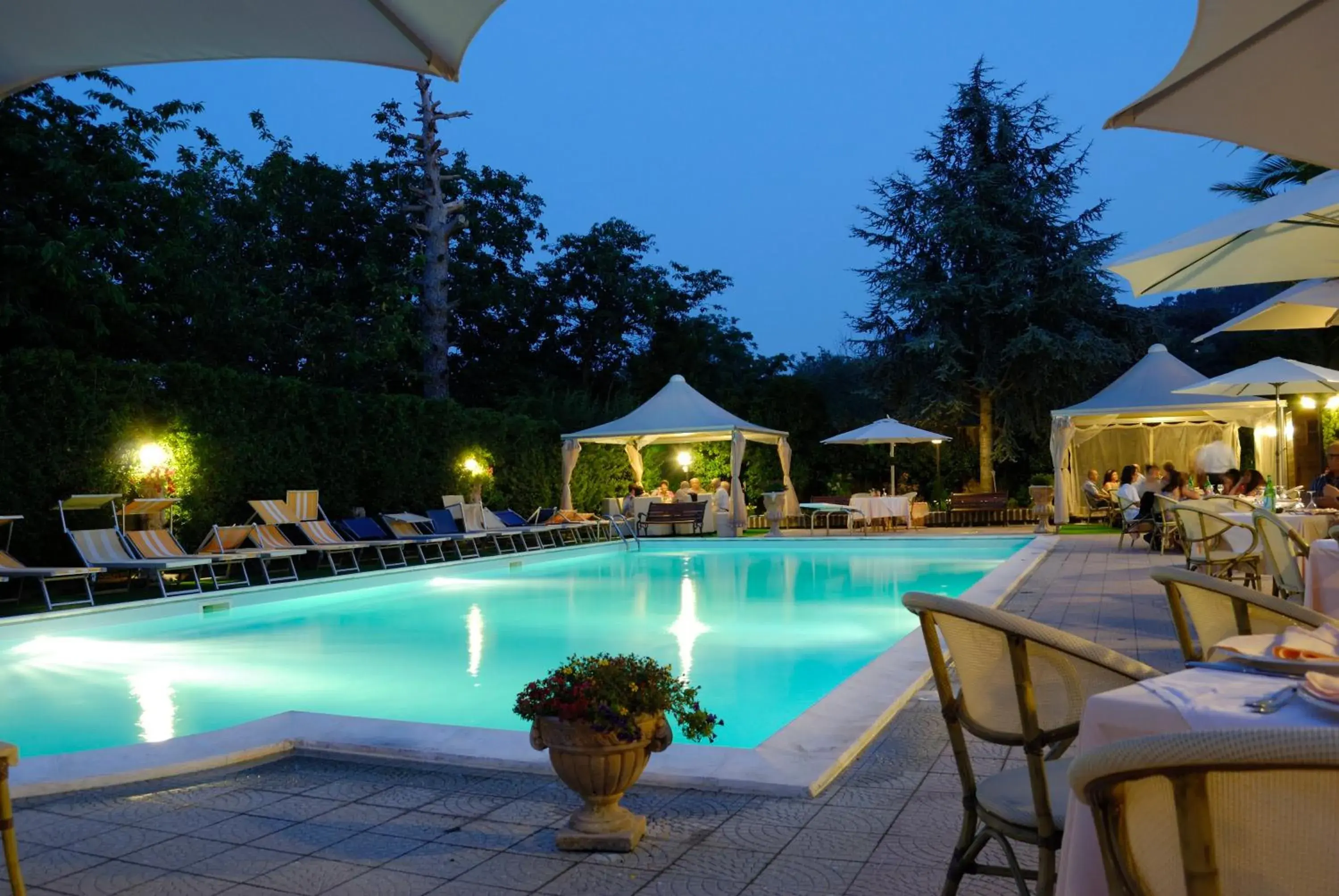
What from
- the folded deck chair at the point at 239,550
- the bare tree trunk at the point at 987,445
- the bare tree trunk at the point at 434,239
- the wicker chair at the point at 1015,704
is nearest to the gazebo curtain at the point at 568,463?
the bare tree trunk at the point at 434,239

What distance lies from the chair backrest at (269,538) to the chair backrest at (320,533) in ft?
0.77

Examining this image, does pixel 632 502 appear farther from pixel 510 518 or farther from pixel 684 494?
pixel 510 518

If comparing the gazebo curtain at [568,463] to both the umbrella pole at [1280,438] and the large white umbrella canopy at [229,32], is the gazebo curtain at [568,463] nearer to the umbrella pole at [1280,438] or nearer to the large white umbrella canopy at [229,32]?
the umbrella pole at [1280,438]

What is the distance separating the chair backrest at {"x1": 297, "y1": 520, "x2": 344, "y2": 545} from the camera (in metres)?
12.6

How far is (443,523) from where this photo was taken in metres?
14.8

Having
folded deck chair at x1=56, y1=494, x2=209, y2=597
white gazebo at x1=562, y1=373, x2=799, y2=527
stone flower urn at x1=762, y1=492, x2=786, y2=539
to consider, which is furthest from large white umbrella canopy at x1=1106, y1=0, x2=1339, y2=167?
stone flower urn at x1=762, y1=492, x2=786, y2=539

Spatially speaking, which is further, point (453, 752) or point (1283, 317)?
point (1283, 317)

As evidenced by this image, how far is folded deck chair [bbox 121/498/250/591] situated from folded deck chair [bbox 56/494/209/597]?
0.37ft

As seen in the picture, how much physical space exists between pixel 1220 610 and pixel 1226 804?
5.97ft

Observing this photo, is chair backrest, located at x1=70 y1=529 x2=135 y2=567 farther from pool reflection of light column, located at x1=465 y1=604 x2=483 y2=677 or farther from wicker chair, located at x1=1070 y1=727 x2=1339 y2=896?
wicker chair, located at x1=1070 y1=727 x2=1339 y2=896

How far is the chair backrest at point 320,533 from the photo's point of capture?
12648mm

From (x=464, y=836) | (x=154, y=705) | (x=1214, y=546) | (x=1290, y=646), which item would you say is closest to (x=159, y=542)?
(x=154, y=705)

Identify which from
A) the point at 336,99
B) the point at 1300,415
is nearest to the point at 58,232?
the point at 1300,415

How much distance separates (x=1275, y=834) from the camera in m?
1.12
